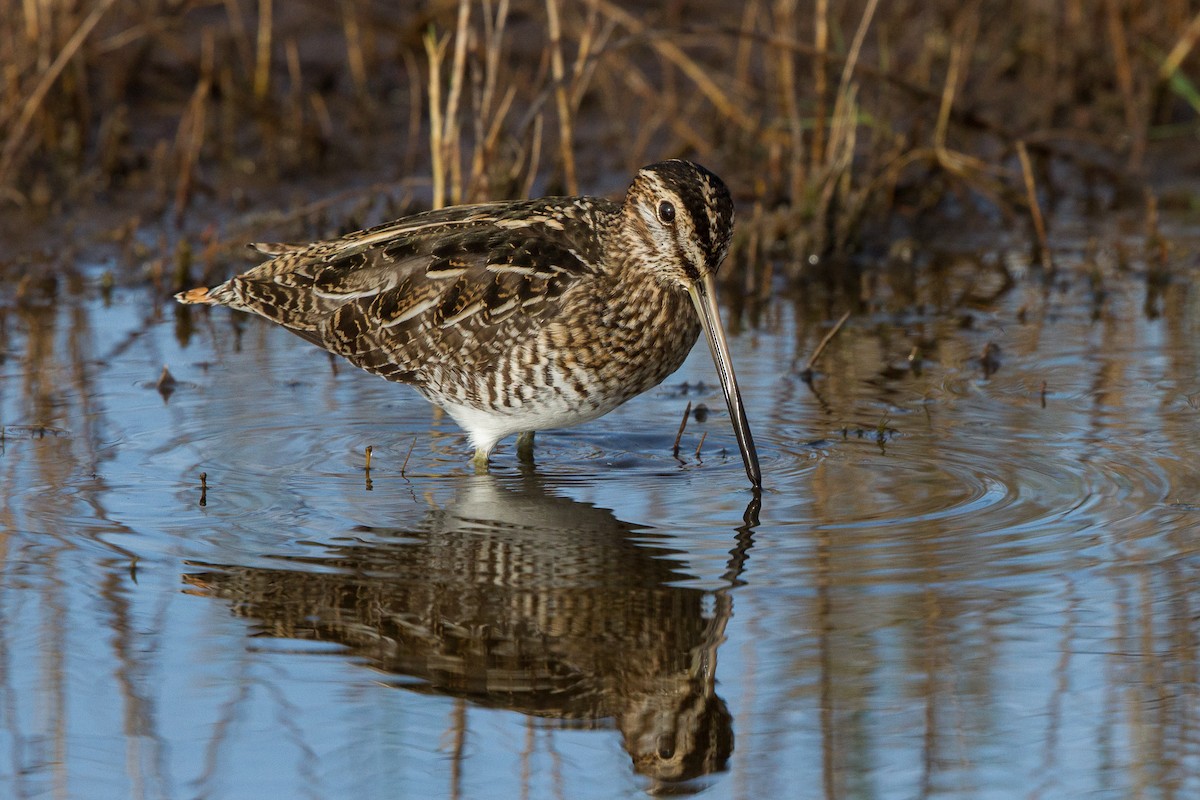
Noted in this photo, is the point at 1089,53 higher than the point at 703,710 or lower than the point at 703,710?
higher

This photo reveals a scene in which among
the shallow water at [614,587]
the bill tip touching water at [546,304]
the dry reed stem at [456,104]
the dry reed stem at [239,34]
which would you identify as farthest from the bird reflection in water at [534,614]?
the dry reed stem at [239,34]

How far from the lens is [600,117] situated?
1080 cm

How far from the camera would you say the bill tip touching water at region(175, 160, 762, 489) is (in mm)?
5387

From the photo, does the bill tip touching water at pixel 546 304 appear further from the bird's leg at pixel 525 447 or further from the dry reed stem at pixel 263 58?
the dry reed stem at pixel 263 58

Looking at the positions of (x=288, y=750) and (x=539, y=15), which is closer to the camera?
(x=288, y=750)

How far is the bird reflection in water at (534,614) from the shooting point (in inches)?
149

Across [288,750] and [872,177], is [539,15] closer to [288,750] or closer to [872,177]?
[872,177]

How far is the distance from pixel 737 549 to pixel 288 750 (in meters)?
1.60

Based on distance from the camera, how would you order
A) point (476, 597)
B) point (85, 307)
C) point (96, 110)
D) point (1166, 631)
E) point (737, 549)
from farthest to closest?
point (96, 110) < point (85, 307) < point (737, 549) < point (476, 597) < point (1166, 631)

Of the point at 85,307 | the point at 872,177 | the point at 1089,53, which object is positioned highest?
the point at 1089,53

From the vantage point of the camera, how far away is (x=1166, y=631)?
4.18 meters

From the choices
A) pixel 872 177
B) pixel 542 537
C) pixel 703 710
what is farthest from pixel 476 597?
pixel 872 177

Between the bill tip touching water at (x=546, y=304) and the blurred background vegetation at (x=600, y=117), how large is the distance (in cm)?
180

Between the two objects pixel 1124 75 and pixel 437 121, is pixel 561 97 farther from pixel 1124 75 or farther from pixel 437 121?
pixel 1124 75
